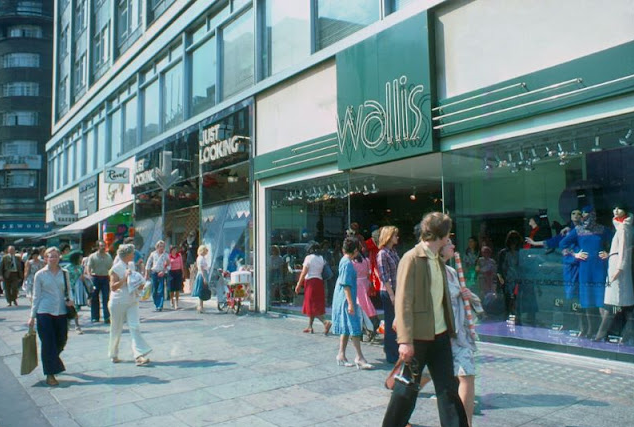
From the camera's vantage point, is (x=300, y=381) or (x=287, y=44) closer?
(x=300, y=381)

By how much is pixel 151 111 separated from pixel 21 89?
40.7m

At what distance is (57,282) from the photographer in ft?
22.4

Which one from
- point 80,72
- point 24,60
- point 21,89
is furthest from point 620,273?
point 24,60

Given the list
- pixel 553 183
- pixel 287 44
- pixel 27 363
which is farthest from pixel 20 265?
pixel 553 183

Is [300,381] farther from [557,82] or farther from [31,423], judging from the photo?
[557,82]

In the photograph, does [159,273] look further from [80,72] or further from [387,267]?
[80,72]

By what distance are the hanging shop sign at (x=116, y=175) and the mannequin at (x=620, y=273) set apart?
57.0ft

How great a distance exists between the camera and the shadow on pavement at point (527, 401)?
16.9ft

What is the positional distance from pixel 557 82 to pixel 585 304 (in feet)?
9.72

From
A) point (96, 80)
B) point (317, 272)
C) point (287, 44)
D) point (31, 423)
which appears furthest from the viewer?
point (96, 80)

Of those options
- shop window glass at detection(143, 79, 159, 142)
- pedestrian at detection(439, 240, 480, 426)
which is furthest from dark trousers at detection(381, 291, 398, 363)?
shop window glass at detection(143, 79, 159, 142)

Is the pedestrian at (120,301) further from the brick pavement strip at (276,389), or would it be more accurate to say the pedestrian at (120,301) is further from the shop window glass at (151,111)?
the shop window glass at (151,111)

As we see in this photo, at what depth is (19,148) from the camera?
5231 cm

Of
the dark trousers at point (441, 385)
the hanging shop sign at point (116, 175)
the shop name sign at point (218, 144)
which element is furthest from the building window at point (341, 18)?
the hanging shop sign at point (116, 175)
